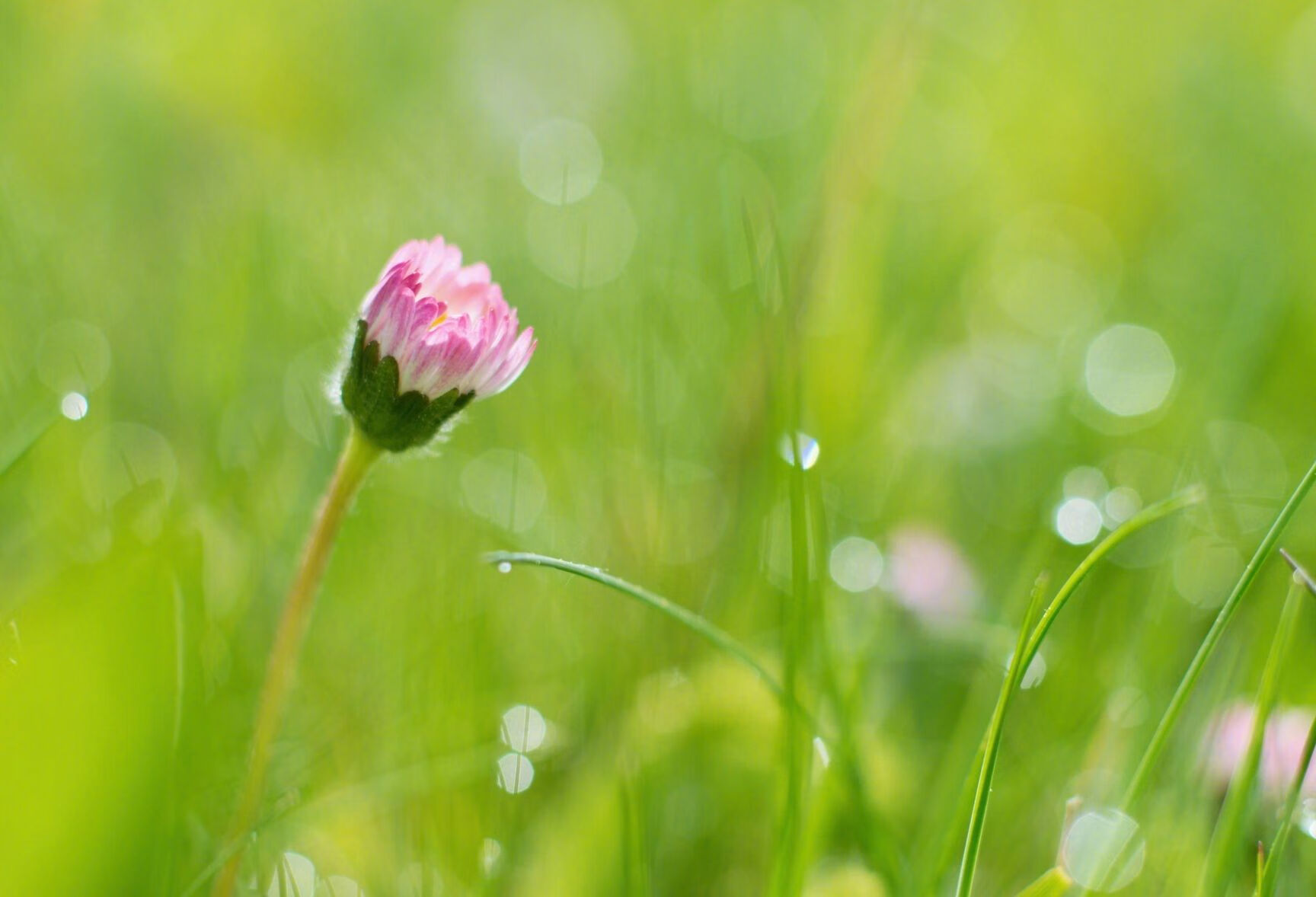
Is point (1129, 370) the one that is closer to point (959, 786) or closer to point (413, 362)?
point (959, 786)

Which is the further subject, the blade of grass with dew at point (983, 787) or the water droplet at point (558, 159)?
the water droplet at point (558, 159)

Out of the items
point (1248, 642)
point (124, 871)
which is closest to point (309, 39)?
point (1248, 642)

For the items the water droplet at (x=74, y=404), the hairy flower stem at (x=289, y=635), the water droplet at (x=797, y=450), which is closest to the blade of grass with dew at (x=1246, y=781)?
the water droplet at (x=797, y=450)

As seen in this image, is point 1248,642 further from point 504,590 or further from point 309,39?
point 309,39

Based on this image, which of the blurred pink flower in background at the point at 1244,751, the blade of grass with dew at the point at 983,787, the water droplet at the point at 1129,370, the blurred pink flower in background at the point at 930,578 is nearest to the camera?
the blade of grass with dew at the point at 983,787

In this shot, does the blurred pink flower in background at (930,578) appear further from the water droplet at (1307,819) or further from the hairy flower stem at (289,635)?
the hairy flower stem at (289,635)

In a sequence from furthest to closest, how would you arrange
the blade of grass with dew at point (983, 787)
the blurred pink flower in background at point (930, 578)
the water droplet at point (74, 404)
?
1. the blurred pink flower in background at point (930, 578)
2. the water droplet at point (74, 404)
3. the blade of grass with dew at point (983, 787)

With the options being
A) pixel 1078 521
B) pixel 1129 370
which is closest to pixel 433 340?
pixel 1078 521
